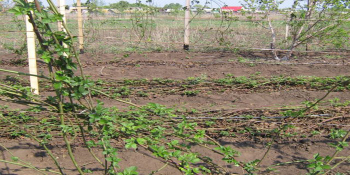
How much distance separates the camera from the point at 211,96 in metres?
4.79

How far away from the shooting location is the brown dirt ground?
2979mm

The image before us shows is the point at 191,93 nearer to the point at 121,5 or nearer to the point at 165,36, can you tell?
the point at 121,5

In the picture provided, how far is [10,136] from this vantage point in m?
3.32

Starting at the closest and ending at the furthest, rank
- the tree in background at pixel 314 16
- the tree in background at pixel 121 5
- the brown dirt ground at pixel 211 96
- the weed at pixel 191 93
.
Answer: the brown dirt ground at pixel 211 96 → the weed at pixel 191 93 → the tree in background at pixel 314 16 → the tree in background at pixel 121 5

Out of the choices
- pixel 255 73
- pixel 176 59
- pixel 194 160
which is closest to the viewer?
pixel 194 160

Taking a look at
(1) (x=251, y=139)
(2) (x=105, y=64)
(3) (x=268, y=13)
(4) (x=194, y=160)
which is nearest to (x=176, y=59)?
(2) (x=105, y=64)

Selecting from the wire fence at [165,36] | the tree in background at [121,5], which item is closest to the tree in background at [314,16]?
the wire fence at [165,36]

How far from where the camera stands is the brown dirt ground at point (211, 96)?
2.98 m

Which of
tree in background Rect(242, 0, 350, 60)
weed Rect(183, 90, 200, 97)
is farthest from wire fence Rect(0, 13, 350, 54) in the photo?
weed Rect(183, 90, 200, 97)

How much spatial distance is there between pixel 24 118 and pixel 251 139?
88.3 inches

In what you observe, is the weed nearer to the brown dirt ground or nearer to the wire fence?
the brown dirt ground

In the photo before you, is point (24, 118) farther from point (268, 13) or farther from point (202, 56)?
point (268, 13)

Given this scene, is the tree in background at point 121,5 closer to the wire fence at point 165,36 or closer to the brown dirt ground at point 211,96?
the wire fence at point 165,36

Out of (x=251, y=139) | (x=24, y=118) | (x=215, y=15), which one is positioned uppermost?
(x=215, y=15)
